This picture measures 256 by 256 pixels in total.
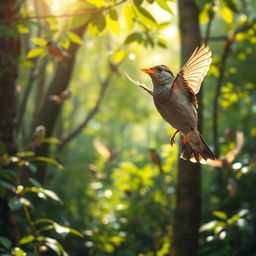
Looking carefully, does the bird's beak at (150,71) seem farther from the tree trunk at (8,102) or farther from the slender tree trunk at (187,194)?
the tree trunk at (8,102)

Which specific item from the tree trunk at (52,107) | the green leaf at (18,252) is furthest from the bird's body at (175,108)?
the tree trunk at (52,107)

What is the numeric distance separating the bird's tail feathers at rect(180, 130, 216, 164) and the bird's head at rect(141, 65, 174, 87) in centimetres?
18

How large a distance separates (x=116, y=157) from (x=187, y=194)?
0.85m

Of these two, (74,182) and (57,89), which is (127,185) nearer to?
(57,89)

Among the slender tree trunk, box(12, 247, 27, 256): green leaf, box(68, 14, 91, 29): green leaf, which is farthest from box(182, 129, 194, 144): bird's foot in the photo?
the slender tree trunk

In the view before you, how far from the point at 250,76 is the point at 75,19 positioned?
5971 millimetres

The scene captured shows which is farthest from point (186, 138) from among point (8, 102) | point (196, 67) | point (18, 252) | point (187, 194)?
point (8, 102)

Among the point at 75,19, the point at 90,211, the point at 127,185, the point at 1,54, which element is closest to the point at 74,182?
the point at 90,211

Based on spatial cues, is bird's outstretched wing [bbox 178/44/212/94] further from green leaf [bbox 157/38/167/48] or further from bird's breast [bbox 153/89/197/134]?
green leaf [bbox 157/38/167/48]

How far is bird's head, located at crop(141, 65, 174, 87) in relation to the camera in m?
1.28

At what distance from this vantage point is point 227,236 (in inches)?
140

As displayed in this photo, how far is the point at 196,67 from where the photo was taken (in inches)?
53.1

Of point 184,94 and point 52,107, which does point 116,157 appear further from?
point 184,94

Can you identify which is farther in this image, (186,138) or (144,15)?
(144,15)
